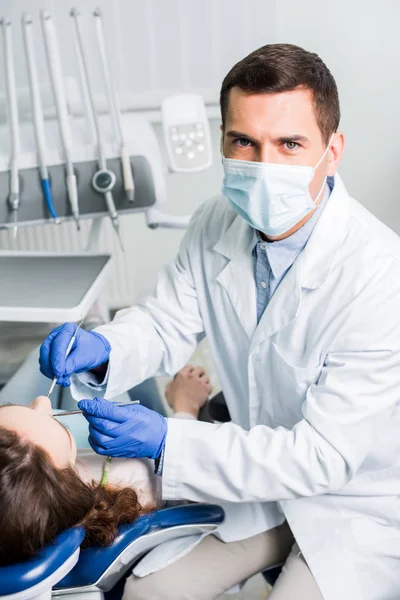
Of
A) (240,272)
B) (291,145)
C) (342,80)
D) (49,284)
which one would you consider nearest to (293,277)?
(240,272)

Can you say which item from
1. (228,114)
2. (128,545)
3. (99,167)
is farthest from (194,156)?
(128,545)

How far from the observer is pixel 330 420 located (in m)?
1.04

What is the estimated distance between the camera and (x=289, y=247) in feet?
4.14

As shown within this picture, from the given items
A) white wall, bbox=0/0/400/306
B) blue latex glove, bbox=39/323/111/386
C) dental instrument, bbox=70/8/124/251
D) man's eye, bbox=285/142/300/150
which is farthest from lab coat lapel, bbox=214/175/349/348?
white wall, bbox=0/0/400/306

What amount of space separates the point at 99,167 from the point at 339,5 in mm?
1411

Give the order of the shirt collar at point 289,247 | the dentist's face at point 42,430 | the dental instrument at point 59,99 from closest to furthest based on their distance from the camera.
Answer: the dentist's face at point 42,430 → the shirt collar at point 289,247 → the dental instrument at point 59,99

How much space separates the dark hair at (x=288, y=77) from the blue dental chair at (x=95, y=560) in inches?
28.4

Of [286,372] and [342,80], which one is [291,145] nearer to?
[286,372]

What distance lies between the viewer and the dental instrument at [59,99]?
70.6 inches

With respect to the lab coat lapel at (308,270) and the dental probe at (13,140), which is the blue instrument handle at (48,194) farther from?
the lab coat lapel at (308,270)

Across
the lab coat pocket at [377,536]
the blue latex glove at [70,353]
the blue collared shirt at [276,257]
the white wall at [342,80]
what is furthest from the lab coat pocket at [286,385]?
the white wall at [342,80]

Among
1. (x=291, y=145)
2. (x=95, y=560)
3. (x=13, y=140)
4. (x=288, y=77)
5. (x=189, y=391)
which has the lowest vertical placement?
(x=189, y=391)

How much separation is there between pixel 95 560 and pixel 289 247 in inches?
25.8

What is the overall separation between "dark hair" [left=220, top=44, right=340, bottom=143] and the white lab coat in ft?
0.50
